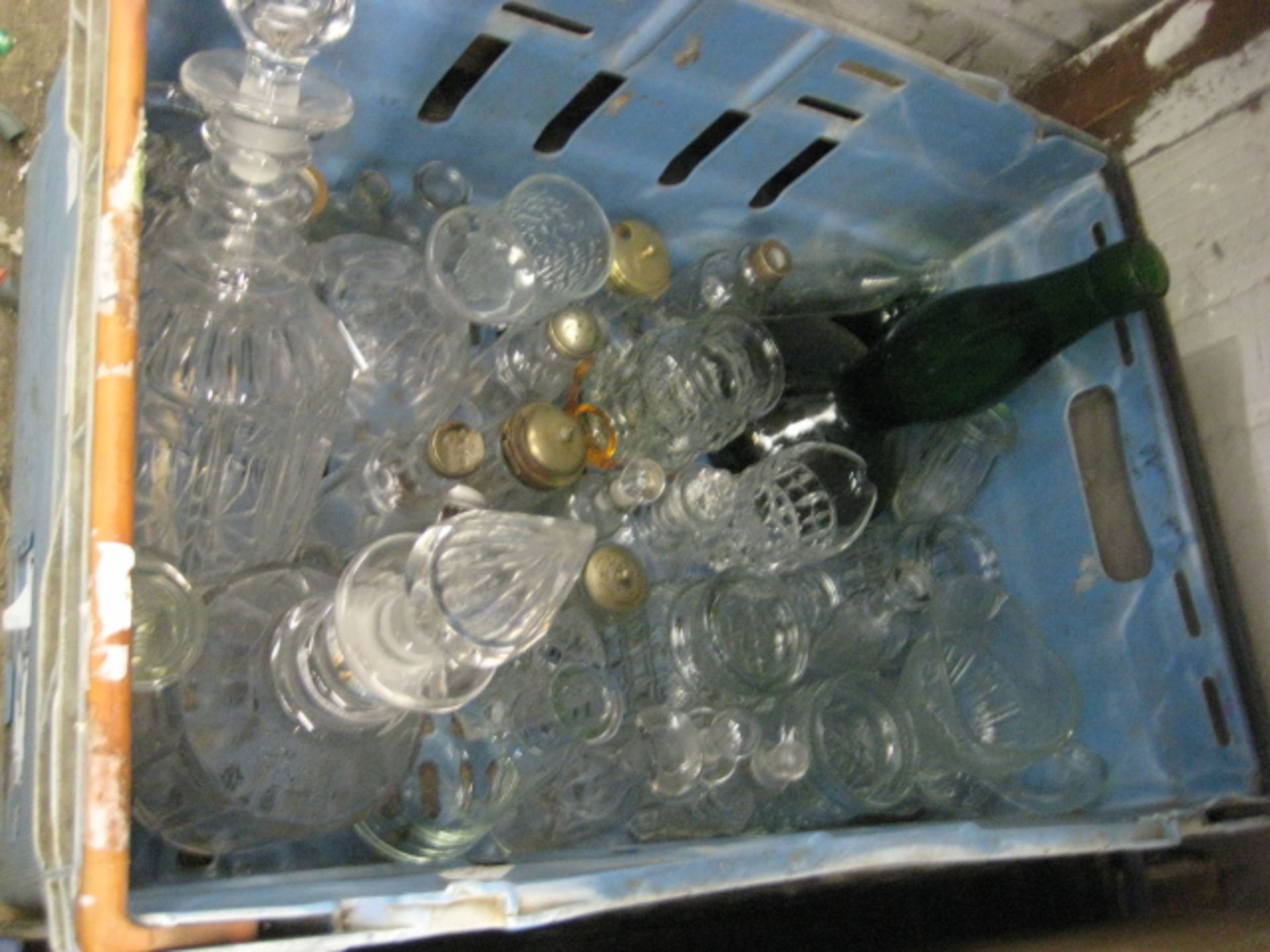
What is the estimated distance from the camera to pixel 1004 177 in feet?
3.34

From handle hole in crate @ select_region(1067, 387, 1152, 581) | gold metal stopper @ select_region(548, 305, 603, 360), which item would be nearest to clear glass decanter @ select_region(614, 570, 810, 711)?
gold metal stopper @ select_region(548, 305, 603, 360)

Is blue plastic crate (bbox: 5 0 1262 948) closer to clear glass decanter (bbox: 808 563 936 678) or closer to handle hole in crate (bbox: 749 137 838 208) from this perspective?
handle hole in crate (bbox: 749 137 838 208)

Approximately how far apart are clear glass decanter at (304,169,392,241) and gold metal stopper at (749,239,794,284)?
1.05ft

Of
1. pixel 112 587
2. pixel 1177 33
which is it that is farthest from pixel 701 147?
pixel 112 587

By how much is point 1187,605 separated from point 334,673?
2.54 feet

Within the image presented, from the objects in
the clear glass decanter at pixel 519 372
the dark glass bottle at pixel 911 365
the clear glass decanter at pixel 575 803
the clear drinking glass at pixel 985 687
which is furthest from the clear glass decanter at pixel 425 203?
the clear drinking glass at pixel 985 687

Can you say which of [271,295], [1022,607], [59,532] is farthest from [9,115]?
[1022,607]

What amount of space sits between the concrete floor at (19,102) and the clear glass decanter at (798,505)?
677 mm

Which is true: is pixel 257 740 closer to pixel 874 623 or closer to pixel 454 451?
pixel 454 451

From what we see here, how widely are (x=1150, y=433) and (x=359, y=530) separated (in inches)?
28.8

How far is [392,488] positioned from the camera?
777 millimetres

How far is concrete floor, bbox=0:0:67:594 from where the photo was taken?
0.97m

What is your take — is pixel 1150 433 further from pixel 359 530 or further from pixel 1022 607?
pixel 359 530

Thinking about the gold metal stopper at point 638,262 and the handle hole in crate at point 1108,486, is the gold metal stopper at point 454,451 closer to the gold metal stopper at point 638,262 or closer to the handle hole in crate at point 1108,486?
the gold metal stopper at point 638,262
